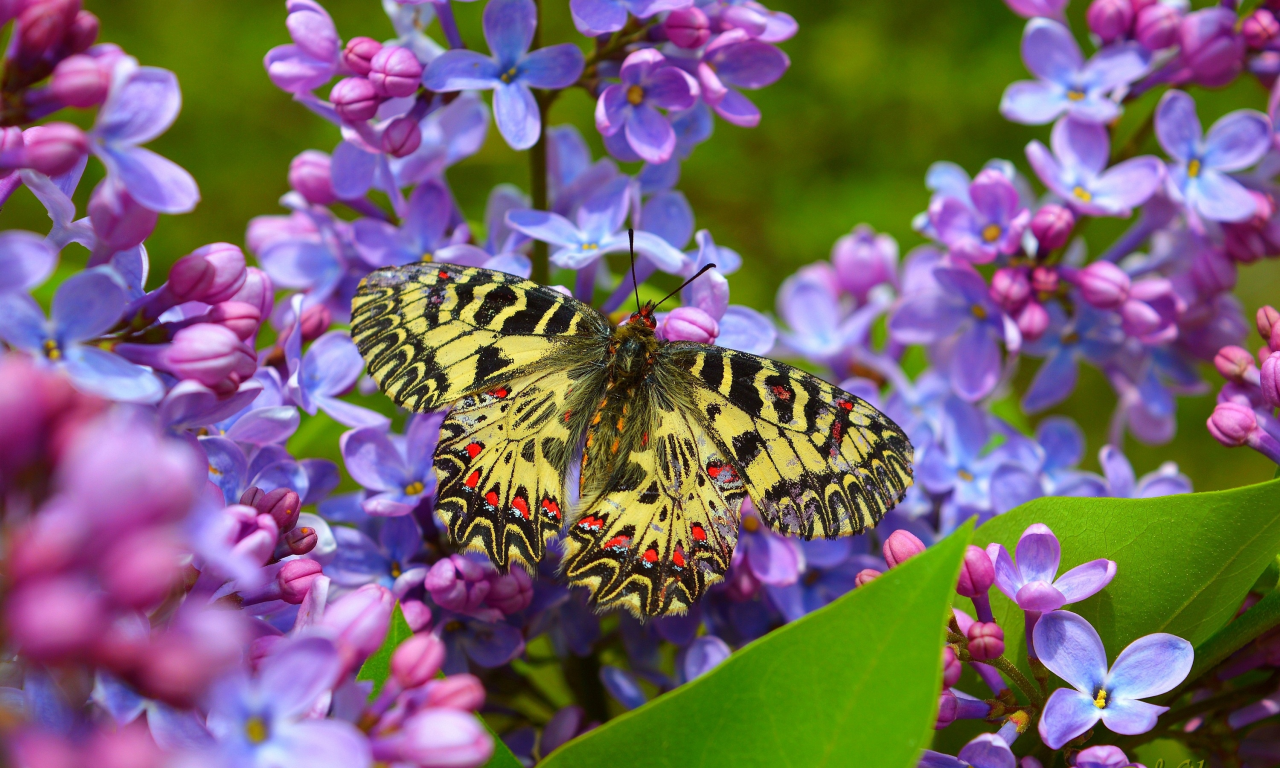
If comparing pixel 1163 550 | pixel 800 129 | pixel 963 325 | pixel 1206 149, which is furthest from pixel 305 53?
pixel 800 129

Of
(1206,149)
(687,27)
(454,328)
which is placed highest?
(687,27)

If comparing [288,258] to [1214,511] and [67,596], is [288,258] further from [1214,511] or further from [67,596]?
[1214,511]

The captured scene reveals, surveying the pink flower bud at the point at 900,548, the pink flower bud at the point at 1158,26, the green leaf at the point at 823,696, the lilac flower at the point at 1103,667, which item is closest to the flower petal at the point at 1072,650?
the lilac flower at the point at 1103,667

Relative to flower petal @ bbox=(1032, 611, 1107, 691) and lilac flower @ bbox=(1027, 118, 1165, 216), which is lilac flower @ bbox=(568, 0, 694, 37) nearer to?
lilac flower @ bbox=(1027, 118, 1165, 216)

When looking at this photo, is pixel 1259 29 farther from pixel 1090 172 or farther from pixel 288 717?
pixel 288 717

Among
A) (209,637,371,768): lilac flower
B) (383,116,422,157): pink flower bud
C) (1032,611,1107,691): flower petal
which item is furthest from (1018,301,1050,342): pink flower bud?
(209,637,371,768): lilac flower

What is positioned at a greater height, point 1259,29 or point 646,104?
point 1259,29
